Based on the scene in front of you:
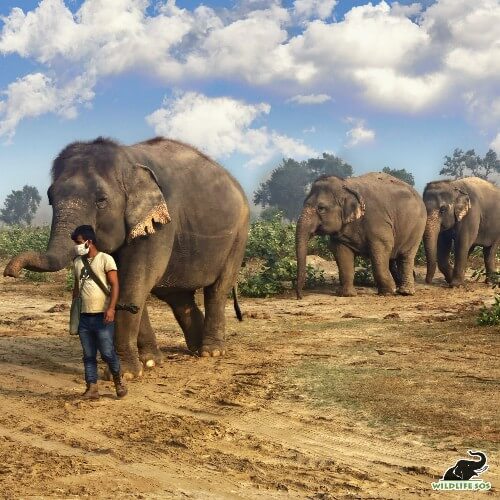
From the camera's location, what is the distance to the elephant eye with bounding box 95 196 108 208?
722 cm

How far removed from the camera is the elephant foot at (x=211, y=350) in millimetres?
9133

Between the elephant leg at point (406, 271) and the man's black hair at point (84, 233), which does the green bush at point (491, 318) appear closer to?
the man's black hair at point (84, 233)

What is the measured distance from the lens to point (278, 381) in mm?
7426

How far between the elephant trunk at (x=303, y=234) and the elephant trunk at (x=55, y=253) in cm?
906

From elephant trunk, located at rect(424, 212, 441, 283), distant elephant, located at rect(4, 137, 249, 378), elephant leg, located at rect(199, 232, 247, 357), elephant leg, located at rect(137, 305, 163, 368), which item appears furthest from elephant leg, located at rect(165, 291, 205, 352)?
elephant trunk, located at rect(424, 212, 441, 283)

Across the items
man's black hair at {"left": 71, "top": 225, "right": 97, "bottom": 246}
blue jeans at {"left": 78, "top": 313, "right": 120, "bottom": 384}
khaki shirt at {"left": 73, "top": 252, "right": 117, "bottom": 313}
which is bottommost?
blue jeans at {"left": 78, "top": 313, "right": 120, "bottom": 384}

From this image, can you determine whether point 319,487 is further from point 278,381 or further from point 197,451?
point 278,381

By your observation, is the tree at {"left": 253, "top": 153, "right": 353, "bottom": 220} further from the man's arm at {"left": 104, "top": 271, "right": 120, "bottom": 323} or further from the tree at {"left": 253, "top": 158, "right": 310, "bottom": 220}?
the man's arm at {"left": 104, "top": 271, "right": 120, "bottom": 323}

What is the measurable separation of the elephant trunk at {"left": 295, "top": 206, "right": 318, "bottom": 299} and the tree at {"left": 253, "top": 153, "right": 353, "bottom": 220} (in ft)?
246

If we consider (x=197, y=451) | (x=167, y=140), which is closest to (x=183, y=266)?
(x=167, y=140)

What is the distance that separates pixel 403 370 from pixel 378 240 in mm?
9609

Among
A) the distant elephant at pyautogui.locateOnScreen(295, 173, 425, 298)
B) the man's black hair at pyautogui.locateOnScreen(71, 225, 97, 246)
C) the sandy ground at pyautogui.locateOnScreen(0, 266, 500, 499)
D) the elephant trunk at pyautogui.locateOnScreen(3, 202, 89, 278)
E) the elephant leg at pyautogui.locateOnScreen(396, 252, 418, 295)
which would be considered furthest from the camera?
the elephant leg at pyautogui.locateOnScreen(396, 252, 418, 295)

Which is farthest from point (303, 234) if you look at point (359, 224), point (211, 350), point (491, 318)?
point (211, 350)

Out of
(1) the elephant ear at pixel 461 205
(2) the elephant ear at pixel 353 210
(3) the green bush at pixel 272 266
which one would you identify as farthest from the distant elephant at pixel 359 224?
(1) the elephant ear at pixel 461 205
